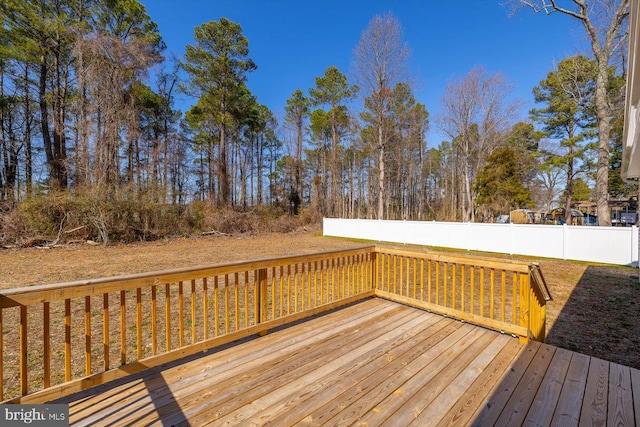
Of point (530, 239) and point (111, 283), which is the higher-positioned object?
point (111, 283)

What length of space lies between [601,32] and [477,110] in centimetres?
672

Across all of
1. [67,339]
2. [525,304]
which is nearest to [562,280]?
[525,304]

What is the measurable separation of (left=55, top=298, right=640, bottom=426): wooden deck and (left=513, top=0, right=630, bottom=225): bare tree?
10.5 metres

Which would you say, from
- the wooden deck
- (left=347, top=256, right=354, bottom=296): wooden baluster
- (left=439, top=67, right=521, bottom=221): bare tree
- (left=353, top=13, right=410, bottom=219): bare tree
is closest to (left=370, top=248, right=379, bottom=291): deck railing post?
(left=347, top=256, right=354, bottom=296): wooden baluster

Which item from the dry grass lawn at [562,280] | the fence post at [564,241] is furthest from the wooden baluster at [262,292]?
the fence post at [564,241]

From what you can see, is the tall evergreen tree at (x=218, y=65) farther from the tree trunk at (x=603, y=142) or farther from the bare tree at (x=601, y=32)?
the tree trunk at (x=603, y=142)

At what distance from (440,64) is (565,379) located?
1642 centimetres

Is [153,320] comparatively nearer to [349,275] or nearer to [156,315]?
[156,315]

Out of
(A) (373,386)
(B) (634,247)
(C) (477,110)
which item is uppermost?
(C) (477,110)

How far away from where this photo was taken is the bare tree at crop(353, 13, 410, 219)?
13672 millimetres

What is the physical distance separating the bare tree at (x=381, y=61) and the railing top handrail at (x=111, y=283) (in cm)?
1324

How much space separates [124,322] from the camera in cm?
203

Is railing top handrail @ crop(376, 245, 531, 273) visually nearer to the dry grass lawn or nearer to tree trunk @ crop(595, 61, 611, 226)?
the dry grass lawn

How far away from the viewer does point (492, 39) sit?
37.3 ft
